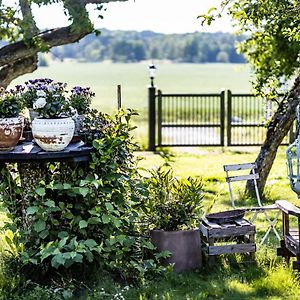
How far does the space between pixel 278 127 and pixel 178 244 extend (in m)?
3.33

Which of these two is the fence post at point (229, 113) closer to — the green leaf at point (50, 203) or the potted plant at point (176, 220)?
the potted plant at point (176, 220)

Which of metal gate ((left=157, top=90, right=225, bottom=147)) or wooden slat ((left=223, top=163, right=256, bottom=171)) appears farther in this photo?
metal gate ((left=157, top=90, right=225, bottom=147))

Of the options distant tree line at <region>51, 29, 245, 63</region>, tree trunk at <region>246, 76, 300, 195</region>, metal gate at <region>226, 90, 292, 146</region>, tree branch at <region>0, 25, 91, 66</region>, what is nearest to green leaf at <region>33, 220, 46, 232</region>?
tree trunk at <region>246, 76, 300, 195</region>

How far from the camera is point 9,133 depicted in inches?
193

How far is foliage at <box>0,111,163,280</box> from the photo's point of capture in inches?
193

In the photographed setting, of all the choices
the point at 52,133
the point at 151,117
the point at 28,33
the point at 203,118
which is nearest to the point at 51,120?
the point at 52,133

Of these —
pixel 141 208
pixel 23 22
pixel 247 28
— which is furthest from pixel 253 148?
pixel 141 208

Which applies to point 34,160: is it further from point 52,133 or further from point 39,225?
point 39,225

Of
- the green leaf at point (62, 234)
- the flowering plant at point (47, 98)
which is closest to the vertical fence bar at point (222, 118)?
the flowering plant at point (47, 98)

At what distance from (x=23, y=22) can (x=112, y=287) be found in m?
3.98

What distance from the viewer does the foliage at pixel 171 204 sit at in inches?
215

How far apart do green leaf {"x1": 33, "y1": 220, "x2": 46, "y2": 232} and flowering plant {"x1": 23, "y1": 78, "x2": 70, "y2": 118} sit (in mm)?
783

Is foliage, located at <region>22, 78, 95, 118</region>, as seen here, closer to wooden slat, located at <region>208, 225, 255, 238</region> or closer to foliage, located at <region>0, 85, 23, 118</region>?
foliage, located at <region>0, 85, 23, 118</region>

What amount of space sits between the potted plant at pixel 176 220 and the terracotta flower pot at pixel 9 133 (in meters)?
1.17
